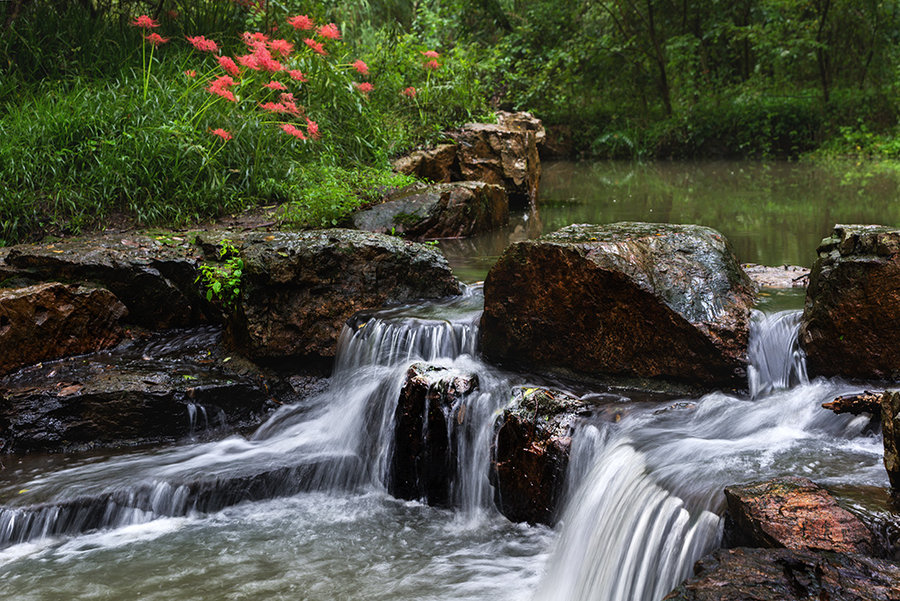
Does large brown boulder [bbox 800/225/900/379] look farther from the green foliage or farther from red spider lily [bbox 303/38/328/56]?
red spider lily [bbox 303/38/328/56]

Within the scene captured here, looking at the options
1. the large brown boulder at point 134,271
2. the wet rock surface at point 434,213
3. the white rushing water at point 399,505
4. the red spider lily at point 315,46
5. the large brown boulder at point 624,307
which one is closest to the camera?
the white rushing water at point 399,505

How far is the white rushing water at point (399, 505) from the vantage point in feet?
10.5

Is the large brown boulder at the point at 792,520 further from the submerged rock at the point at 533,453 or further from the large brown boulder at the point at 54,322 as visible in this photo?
the large brown boulder at the point at 54,322

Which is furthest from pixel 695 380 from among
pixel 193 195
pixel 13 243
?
pixel 13 243

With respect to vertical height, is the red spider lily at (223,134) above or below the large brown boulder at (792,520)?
above

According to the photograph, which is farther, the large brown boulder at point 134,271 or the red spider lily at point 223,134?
the red spider lily at point 223,134

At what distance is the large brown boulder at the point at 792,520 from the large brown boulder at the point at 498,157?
844cm

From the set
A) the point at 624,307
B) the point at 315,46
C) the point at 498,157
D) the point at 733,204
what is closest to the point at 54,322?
the point at 624,307

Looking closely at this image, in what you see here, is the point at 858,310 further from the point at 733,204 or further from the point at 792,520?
the point at 733,204

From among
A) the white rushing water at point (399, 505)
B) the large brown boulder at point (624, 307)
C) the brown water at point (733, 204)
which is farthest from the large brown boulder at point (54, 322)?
the brown water at point (733, 204)

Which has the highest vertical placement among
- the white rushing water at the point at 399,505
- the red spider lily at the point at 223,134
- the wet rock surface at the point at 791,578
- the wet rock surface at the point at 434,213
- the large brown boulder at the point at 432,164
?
the red spider lily at the point at 223,134

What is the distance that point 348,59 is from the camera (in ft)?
36.5

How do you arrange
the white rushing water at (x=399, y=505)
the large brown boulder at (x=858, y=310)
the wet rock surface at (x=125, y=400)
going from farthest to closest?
the wet rock surface at (x=125, y=400) < the large brown boulder at (x=858, y=310) < the white rushing water at (x=399, y=505)

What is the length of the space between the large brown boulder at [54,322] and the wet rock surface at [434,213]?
3.08m
